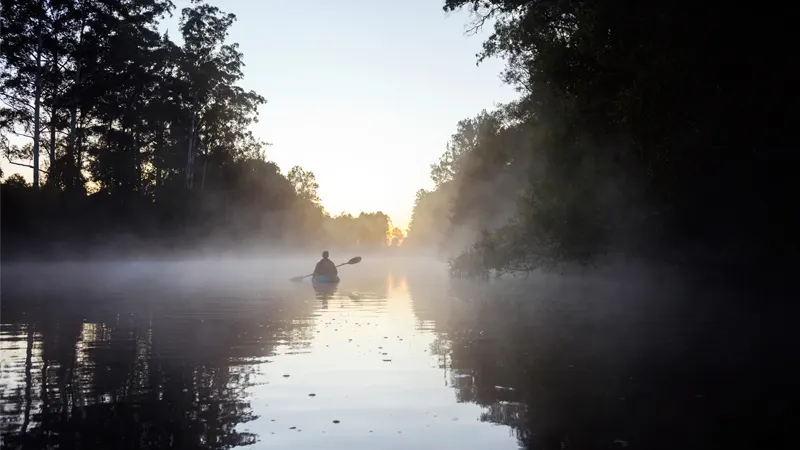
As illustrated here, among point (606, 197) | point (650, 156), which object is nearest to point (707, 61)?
point (650, 156)

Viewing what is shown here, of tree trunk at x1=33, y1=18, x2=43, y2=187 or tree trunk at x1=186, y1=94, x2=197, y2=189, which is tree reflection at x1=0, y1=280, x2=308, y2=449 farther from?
tree trunk at x1=186, y1=94, x2=197, y2=189

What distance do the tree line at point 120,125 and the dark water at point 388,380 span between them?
32215 mm

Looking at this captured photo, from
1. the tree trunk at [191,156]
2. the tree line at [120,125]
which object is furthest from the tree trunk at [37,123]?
the tree trunk at [191,156]

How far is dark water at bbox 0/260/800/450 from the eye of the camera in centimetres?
749

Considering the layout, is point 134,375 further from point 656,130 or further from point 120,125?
point 120,125

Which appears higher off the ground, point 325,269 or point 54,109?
point 54,109

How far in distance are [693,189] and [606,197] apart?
3721mm

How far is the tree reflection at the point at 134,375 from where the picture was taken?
288 inches

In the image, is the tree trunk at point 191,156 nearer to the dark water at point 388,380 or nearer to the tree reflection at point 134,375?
the dark water at point 388,380

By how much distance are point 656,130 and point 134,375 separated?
1331 cm

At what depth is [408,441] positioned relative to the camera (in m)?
7.30

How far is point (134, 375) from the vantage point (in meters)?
10.6

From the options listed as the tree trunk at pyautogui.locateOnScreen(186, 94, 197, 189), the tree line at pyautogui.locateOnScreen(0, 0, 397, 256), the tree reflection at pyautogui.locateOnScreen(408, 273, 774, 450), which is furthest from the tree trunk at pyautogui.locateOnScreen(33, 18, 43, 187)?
the tree reflection at pyautogui.locateOnScreen(408, 273, 774, 450)

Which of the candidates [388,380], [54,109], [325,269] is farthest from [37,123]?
[388,380]
